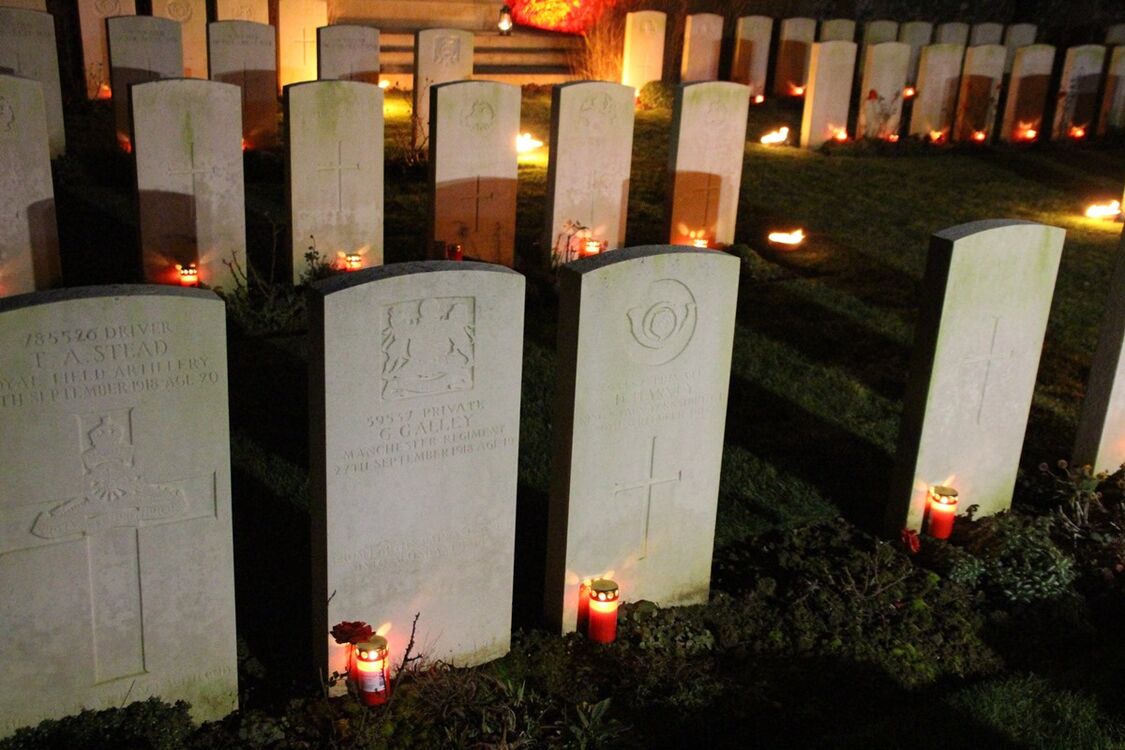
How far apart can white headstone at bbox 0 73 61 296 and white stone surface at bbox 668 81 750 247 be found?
4.93 meters

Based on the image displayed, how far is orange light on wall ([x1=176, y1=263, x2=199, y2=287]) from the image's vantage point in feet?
29.0

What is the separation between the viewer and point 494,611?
17.0 ft

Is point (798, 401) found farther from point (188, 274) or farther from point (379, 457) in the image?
point (188, 274)

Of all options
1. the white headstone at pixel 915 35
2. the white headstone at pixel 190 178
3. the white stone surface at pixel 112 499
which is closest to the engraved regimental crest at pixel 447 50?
the white headstone at pixel 190 178

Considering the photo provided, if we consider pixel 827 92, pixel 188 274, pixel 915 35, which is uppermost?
pixel 915 35

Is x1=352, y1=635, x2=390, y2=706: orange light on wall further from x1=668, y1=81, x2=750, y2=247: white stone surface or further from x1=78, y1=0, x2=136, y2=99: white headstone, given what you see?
x1=78, y1=0, x2=136, y2=99: white headstone

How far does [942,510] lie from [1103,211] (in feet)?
27.4

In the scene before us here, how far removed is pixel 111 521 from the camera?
168 inches

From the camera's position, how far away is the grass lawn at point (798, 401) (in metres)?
4.82

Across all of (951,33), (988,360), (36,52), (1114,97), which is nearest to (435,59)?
(36,52)

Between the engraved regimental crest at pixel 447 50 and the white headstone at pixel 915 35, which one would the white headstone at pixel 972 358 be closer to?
the engraved regimental crest at pixel 447 50

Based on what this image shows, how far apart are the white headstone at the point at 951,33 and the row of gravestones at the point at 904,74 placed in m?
0.02

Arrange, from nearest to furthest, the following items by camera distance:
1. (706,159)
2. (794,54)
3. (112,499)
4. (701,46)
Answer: (112,499) < (706,159) < (701,46) < (794,54)

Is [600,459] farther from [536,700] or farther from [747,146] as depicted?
[747,146]
